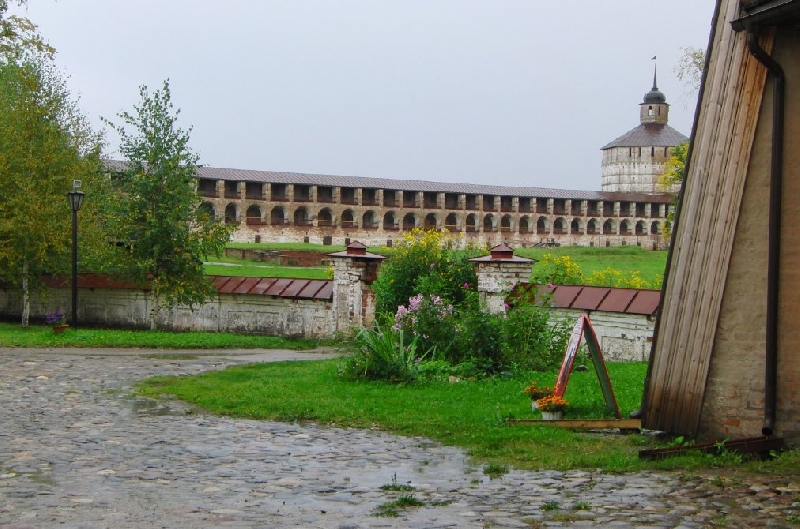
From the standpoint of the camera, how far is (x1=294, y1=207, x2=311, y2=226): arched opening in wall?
6267cm

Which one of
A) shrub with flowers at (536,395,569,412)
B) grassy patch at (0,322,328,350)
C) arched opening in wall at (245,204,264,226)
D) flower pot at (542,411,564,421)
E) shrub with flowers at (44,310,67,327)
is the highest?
arched opening in wall at (245,204,264,226)

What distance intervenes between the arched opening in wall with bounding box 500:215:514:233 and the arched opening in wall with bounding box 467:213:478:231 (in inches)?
81.8

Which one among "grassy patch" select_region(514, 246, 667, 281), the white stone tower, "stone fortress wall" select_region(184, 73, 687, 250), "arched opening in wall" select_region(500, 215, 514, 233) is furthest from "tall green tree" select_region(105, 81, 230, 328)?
the white stone tower

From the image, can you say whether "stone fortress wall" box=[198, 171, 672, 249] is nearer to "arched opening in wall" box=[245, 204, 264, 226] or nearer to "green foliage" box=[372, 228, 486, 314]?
"arched opening in wall" box=[245, 204, 264, 226]

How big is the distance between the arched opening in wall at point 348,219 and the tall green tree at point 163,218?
1773 inches

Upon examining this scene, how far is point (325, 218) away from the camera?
2525 inches

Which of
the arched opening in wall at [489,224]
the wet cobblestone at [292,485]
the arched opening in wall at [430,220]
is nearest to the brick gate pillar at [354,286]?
the wet cobblestone at [292,485]

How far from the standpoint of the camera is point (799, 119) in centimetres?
595

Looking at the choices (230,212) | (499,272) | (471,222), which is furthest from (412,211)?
(499,272)

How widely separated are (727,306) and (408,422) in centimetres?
262

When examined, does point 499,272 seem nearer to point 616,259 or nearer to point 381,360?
point 381,360

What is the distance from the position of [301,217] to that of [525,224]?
16950 millimetres

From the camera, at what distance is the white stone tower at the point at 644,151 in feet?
272

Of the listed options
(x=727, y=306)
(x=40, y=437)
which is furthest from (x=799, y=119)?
(x=40, y=437)
